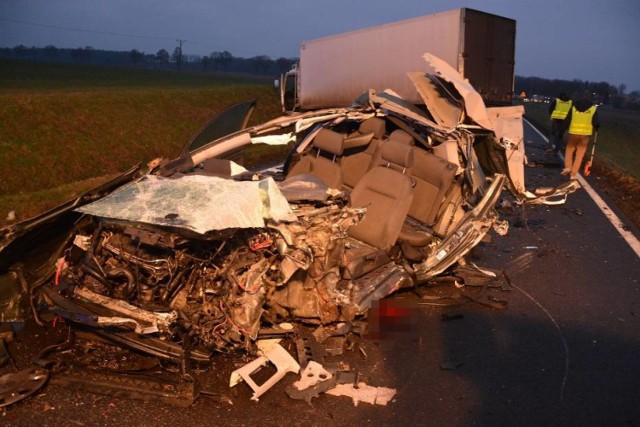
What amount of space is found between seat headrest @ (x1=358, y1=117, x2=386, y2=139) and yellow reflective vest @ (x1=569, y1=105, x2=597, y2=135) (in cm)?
862

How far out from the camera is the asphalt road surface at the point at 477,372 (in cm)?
429

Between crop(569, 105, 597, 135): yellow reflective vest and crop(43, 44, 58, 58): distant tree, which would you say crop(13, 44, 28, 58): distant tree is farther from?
crop(569, 105, 597, 135): yellow reflective vest

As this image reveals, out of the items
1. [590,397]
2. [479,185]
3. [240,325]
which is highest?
[479,185]

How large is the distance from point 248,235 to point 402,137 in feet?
10.1

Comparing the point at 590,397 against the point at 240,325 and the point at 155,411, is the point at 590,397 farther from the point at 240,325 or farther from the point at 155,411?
the point at 155,411

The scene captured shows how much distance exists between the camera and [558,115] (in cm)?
1838

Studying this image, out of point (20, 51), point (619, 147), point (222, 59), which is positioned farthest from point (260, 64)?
point (619, 147)


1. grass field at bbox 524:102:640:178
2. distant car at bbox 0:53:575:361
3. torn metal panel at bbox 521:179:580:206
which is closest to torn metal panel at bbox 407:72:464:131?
distant car at bbox 0:53:575:361

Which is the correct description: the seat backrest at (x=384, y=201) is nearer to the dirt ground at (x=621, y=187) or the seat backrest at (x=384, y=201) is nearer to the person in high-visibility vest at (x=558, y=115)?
the dirt ground at (x=621, y=187)

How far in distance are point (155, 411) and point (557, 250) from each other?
6.33m

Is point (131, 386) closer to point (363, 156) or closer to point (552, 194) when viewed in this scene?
point (363, 156)

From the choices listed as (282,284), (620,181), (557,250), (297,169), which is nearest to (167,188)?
(282,284)

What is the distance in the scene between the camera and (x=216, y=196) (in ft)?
15.8

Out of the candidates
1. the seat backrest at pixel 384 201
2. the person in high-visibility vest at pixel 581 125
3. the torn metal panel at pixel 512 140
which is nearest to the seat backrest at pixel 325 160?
the seat backrest at pixel 384 201
